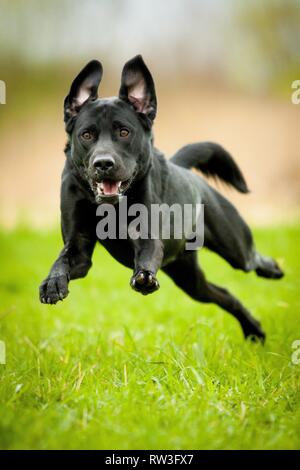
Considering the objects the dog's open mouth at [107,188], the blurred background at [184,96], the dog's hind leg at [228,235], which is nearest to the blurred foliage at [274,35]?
the blurred background at [184,96]

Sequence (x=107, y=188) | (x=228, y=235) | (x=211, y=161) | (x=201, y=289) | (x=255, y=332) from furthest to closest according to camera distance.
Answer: (x=211, y=161), (x=255, y=332), (x=201, y=289), (x=228, y=235), (x=107, y=188)

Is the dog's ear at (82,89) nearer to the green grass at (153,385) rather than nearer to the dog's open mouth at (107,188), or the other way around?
the dog's open mouth at (107,188)

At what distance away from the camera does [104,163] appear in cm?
346

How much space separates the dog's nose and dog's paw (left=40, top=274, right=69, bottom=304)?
1.98 feet

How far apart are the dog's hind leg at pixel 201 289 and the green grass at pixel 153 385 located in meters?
0.14

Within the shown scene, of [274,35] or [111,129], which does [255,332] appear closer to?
[111,129]

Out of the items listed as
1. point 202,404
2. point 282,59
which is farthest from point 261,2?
point 202,404

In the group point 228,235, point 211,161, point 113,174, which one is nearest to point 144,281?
point 113,174

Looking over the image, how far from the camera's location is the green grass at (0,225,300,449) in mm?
2869

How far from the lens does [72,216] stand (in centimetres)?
379

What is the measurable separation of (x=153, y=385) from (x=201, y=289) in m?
1.53

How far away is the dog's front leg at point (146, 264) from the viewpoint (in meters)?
3.49

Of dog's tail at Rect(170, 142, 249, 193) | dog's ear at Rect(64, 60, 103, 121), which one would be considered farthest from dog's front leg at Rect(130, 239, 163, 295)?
dog's tail at Rect(170, 142, 249, 193)

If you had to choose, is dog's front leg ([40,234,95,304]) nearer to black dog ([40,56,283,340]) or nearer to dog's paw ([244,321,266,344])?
black dog ([40,56,283,340])
